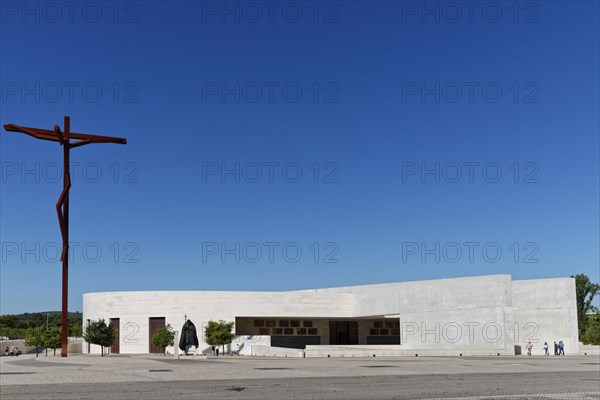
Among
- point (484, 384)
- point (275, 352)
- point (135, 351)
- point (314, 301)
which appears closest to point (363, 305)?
point (314, 301)

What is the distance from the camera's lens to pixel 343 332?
74.2 meters

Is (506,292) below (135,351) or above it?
above

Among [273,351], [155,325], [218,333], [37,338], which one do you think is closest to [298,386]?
[273,351]

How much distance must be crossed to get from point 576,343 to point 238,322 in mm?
31100

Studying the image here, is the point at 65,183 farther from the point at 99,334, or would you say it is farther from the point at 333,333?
the point at 333,333

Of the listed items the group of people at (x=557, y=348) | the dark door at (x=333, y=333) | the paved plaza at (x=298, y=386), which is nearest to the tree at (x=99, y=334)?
the paved plaza at (x=298, y=386)

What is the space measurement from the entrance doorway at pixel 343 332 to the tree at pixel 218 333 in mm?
14901

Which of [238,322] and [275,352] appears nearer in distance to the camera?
[275,352]

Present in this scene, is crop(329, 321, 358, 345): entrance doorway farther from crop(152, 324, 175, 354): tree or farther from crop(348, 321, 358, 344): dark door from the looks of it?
crop(152, 324, 175, 354): tree

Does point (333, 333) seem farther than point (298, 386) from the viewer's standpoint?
Yes

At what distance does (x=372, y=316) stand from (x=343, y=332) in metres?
7.71

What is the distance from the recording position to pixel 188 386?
59.2 ft

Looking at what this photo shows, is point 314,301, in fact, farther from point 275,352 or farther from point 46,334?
point 46,334

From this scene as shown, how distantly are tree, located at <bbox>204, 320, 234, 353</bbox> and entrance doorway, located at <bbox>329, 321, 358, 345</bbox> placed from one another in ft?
48.9
